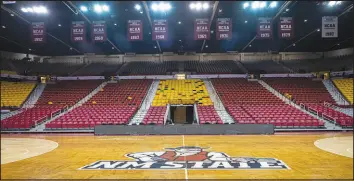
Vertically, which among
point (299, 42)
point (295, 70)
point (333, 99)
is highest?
point (299, 42)

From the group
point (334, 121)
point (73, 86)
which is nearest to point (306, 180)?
point (334, 121)

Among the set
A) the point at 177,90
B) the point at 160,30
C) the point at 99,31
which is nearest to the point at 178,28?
the point at 177,90

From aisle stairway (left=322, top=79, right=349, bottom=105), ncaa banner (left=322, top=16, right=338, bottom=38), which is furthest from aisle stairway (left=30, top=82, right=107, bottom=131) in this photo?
aisle stairway (left=322, top=79, right=349, bottom=105)

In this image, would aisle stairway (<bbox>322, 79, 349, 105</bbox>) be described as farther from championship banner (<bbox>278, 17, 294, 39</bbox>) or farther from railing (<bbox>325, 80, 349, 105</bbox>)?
championship banner (<bbox>278, 17, 294, 39</bbox>)

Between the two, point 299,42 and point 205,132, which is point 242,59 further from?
point 205,132

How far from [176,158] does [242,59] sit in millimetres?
22944

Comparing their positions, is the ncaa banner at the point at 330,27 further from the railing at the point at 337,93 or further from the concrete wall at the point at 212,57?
the concrete wall at the point at 212,57

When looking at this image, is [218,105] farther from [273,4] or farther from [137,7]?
[137,7]

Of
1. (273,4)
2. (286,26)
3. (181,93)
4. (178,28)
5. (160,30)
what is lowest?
(181,93)

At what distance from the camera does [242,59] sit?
28.1 m

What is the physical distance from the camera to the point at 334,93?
664 inches

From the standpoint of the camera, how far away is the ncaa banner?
31.7 ft

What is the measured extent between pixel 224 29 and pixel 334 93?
9.78m

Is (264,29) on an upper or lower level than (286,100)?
upper
